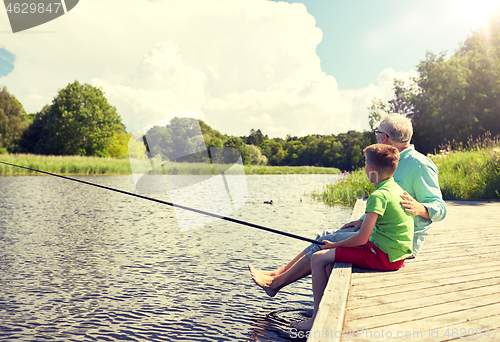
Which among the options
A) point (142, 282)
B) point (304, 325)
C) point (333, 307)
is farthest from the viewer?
point (142, 282)

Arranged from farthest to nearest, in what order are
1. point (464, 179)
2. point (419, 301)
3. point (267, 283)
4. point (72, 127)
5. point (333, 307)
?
point (72, 127), point (464, 179), point (267, 283), point (419, 301), point (333, 307)

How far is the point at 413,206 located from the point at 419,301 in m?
0.66

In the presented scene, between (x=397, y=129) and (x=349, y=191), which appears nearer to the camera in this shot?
(x=397, y=129)

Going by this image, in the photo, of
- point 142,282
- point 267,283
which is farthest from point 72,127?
point 267,283

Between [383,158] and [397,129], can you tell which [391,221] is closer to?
[383,158]

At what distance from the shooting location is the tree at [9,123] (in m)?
44.5

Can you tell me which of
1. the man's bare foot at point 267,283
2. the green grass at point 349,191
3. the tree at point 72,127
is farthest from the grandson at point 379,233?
the tree at point 72,127

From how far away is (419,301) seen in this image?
2.59 metres

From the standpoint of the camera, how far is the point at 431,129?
30625 millimetres

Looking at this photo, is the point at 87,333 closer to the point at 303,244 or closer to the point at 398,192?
the point at 398,192

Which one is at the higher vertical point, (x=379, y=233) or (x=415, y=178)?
(x=415, y=178)

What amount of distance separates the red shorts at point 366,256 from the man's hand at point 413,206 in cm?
43

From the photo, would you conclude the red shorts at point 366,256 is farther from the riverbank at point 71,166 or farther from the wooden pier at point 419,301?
the riverbank at point 71,166

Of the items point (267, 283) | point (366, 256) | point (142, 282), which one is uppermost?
point (366, 256)
